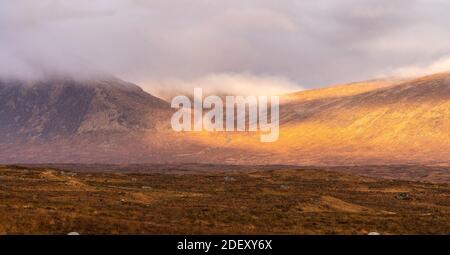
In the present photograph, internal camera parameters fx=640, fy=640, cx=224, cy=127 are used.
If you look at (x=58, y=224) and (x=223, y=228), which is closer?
(x=58, y=224)

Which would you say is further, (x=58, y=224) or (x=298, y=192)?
(x=298, y=192)

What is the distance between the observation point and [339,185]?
80875 millimetres

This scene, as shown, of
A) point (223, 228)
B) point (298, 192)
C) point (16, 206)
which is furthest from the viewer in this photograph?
point (298, 192)

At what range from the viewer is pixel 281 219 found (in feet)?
130

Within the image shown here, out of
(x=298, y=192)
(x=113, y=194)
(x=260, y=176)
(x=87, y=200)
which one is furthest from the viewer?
(x=260, y=176)

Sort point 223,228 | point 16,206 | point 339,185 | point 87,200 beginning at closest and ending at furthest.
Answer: point 223,228
point 16,206
point 87,200
point 339,185
